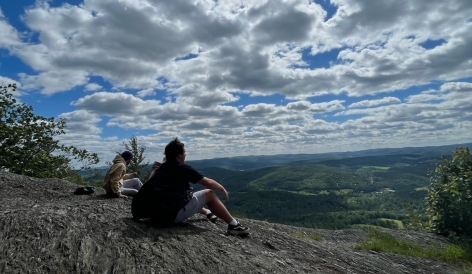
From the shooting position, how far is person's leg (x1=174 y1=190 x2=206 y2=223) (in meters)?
6.50

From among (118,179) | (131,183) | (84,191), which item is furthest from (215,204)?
(84,191)

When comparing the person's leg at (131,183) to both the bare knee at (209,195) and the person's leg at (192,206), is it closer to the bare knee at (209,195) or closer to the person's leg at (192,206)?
the person's leg at (192,206)

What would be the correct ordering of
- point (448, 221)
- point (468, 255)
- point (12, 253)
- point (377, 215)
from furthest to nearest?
point (377, 215) → point (448, 221) → point (468, 255) → point (12, 253)

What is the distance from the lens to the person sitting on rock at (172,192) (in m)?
6.27

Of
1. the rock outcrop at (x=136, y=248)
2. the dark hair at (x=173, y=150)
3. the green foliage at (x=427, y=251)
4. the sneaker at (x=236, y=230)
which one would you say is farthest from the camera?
the green foliage at (x=427, y=251)

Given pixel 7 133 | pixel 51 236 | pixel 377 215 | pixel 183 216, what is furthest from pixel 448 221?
pixel 377 215

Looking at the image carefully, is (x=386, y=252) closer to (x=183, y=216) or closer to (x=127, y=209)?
(x=183, y=216)

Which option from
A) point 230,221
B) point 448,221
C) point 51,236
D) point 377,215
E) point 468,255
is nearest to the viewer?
point 51,236

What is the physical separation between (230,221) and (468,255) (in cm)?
856

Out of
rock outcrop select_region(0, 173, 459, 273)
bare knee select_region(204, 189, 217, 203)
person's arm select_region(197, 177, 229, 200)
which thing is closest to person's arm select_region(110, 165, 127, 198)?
rock outcrop select_region(0, 173, 459, 273)

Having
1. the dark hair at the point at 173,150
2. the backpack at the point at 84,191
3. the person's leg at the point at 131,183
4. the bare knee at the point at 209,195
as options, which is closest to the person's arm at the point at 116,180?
the person's leg at the point at 131,183

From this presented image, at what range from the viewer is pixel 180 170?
6.32 meters

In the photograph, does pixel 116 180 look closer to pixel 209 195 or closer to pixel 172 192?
pixel 172 192

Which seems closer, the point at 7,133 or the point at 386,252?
the point at 386,252
